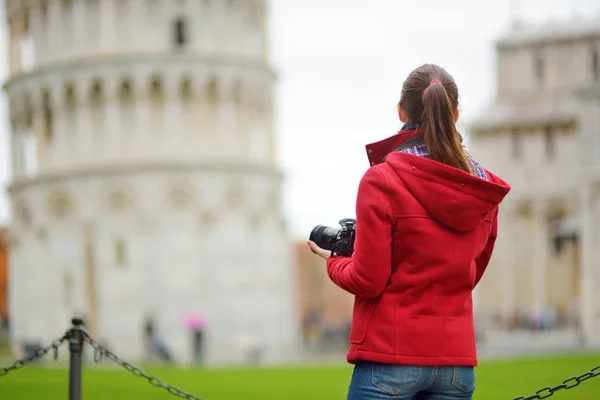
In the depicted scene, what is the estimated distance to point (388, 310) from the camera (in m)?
4.43

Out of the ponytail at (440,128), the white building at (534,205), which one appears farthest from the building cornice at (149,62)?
the ponytail at (440,128)

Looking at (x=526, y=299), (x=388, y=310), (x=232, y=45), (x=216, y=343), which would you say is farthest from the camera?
(x=526, y=299)

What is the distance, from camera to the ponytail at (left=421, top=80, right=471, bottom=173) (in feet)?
14.8

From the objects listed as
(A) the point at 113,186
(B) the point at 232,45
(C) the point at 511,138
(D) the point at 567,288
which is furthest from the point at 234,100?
(D) the point at 567,288

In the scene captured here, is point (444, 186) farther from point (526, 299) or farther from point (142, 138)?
point (526, 299)

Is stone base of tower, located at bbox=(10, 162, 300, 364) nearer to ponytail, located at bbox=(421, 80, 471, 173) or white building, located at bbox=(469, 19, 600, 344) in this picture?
white building, located at bbox=(469, 19, 600, 344)

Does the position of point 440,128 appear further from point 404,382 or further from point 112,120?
point 112,120

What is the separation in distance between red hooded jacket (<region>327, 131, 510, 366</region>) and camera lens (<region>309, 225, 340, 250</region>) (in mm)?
291

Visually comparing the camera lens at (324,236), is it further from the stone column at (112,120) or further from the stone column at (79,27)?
the stone column at (79,27)

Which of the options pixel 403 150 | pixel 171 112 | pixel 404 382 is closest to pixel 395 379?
pixel 404 382

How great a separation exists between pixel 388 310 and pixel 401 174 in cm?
60

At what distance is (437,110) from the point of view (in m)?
4.50

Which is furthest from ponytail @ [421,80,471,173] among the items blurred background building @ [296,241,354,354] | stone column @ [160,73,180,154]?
blurred background building @ [296,241,354,354]

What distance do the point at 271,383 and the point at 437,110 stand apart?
17.8 metres
